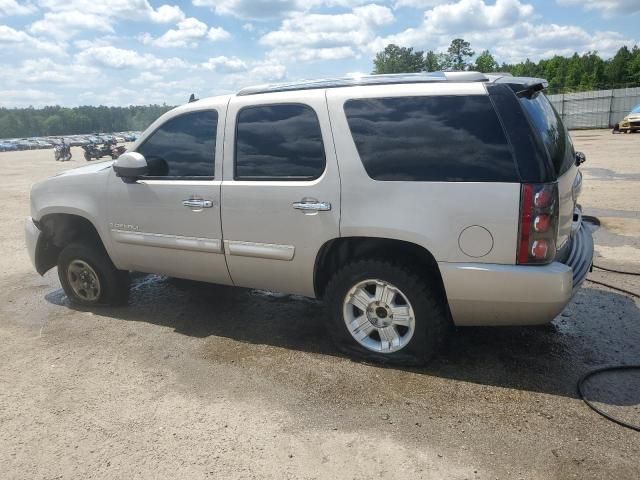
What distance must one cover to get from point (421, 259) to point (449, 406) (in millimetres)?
→ 963

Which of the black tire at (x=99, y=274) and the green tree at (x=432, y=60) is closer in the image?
the black tire at (x=99, y=274)

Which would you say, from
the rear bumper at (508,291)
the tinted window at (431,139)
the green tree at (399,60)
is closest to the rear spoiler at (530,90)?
the tinted window at (431,139)

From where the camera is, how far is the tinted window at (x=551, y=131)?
10.3 ft

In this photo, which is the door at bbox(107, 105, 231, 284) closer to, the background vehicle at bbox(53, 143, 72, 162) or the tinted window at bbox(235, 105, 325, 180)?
the tinted window at bbox(235, 105, 325, 180)

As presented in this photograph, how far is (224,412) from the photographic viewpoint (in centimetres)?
317

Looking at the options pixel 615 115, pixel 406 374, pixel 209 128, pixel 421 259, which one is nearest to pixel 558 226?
pixel 421 259

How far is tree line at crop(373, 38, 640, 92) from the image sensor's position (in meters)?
69.9

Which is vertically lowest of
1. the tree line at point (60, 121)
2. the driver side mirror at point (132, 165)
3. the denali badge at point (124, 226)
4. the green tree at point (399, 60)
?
the denali badge at point (124, 226)

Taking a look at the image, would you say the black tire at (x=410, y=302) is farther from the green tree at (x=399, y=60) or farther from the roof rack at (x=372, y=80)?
the green tree at (x=399, y=60)

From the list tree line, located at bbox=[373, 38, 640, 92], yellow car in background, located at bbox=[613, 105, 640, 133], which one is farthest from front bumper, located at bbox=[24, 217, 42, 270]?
tree line, located at bbox=[373, 38, 640, 92]

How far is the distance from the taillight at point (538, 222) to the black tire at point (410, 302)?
64cm

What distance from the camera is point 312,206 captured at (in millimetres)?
3582

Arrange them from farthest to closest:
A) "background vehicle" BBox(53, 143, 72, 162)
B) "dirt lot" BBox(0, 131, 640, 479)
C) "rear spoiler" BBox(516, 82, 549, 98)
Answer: "background vehicle" BBox(53, 143, 72, 162)
"rear spoiler" BBox(516, 82, 549, 98)
"dirt lot" BBox(0, 131, 640, 479)

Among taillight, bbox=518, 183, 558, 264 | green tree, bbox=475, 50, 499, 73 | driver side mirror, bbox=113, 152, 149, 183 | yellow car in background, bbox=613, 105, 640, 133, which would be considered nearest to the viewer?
taillight, bbox=518, 183, 558, 264
